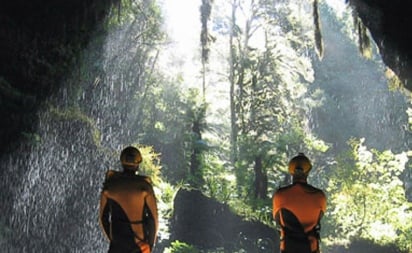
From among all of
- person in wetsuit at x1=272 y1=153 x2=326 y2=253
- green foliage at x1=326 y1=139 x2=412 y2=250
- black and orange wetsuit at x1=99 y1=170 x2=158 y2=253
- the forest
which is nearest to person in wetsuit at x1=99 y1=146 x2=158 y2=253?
black and orange wetsuit at x1=99 y1=170 x2=158 y2=253

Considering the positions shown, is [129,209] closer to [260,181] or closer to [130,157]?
[130,157]

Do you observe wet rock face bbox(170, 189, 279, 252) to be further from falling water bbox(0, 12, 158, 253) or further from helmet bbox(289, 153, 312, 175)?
helmet bbox(289, 153, 312, 175)

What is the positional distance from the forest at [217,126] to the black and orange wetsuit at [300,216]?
471 cm

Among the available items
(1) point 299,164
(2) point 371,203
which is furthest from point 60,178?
(2) point 371,203

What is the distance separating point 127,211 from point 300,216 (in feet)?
4.41

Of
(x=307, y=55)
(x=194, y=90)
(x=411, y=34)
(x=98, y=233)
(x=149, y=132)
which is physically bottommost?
(x=98, y=233)

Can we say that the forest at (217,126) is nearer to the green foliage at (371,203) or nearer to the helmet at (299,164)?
the green foliage at (371,203)

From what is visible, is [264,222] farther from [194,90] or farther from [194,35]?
[194,35]

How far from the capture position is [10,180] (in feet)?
26.0

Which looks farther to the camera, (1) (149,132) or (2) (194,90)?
(1) (149,132)

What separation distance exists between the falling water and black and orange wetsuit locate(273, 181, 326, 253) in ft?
15.8

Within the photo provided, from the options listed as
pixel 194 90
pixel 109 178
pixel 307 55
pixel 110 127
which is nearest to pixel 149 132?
pixel 194 90

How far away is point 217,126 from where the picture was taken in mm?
29656

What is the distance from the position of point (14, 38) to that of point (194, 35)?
23.2 metres
